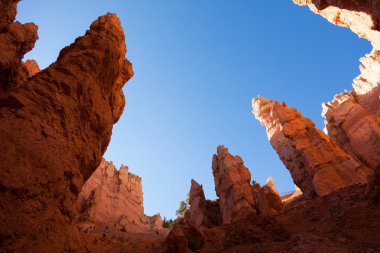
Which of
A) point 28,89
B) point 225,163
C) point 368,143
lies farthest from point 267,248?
point 368,143

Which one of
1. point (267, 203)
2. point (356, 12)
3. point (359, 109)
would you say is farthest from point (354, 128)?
point (356, 12)

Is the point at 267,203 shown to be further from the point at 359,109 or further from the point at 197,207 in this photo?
the point at 359,109

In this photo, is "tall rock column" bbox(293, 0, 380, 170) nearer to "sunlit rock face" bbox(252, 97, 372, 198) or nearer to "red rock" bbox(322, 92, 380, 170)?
"red rock" bbox(322, 92, 380, 170)

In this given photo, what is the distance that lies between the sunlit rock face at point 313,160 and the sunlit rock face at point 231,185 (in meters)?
6.59

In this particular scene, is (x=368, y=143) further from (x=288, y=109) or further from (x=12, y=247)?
(x=12, y=247)

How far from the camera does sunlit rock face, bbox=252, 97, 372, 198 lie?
28.7 m

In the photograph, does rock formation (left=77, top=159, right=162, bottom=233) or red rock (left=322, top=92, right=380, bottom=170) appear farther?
rock formation (left=77, top=159, right=162, bottom=233)

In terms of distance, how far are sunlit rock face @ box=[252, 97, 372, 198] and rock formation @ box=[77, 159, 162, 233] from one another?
86.0 feet

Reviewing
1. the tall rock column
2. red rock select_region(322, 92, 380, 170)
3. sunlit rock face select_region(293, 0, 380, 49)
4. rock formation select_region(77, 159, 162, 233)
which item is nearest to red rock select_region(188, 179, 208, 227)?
rock formation select_region(77, 159, 162, 233)

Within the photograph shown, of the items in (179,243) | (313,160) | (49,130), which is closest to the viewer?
(49,130)

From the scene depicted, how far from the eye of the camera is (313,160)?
3175 cm

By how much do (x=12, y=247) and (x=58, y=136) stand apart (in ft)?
15.6

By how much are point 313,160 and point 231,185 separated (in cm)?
1029

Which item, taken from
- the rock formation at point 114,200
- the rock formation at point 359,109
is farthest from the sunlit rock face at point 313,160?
the rock formation at point 114,200
